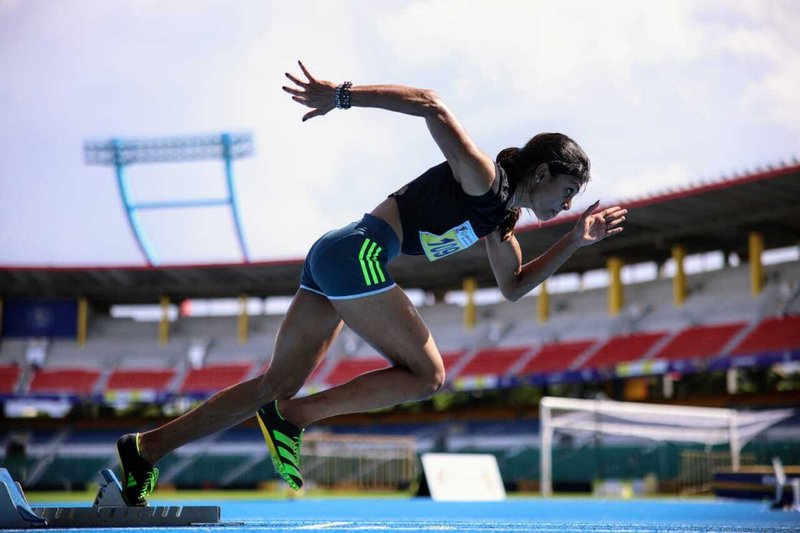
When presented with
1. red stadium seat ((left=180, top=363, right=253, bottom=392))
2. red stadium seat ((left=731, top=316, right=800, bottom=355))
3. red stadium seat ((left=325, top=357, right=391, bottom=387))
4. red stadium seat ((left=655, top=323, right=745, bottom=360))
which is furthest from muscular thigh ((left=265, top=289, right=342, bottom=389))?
red stadium seat ((left=180, top=363, right=253, bottom=392))

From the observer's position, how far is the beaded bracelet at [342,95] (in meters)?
3.38

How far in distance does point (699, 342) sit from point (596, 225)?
2323 centimetres

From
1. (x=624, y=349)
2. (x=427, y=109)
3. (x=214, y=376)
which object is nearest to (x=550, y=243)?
(x=624, y=349)

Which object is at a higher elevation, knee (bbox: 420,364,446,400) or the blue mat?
knee (bbox: 420,364,446,400)

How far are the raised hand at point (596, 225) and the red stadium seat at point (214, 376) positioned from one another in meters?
29.9

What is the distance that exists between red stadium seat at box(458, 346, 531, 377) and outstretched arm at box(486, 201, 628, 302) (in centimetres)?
2563

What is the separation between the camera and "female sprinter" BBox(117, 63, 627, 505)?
133 inches

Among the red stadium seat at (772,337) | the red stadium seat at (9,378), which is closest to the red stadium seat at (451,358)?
the red stadium seat at (772,337)

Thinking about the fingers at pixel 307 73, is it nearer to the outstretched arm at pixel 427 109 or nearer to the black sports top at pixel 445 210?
the outstretched arm at pixel 427 109

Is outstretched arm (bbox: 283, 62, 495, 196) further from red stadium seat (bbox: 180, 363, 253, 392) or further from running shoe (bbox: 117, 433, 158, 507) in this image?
red stadium seat (bbox: 180, 363, 253, 392)

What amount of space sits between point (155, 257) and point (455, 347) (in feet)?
39.2

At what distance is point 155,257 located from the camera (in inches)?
1390

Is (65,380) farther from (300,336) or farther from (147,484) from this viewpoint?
(300,336)

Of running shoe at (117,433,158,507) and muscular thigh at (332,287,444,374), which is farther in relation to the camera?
running shoe at (117,433,158,507)
